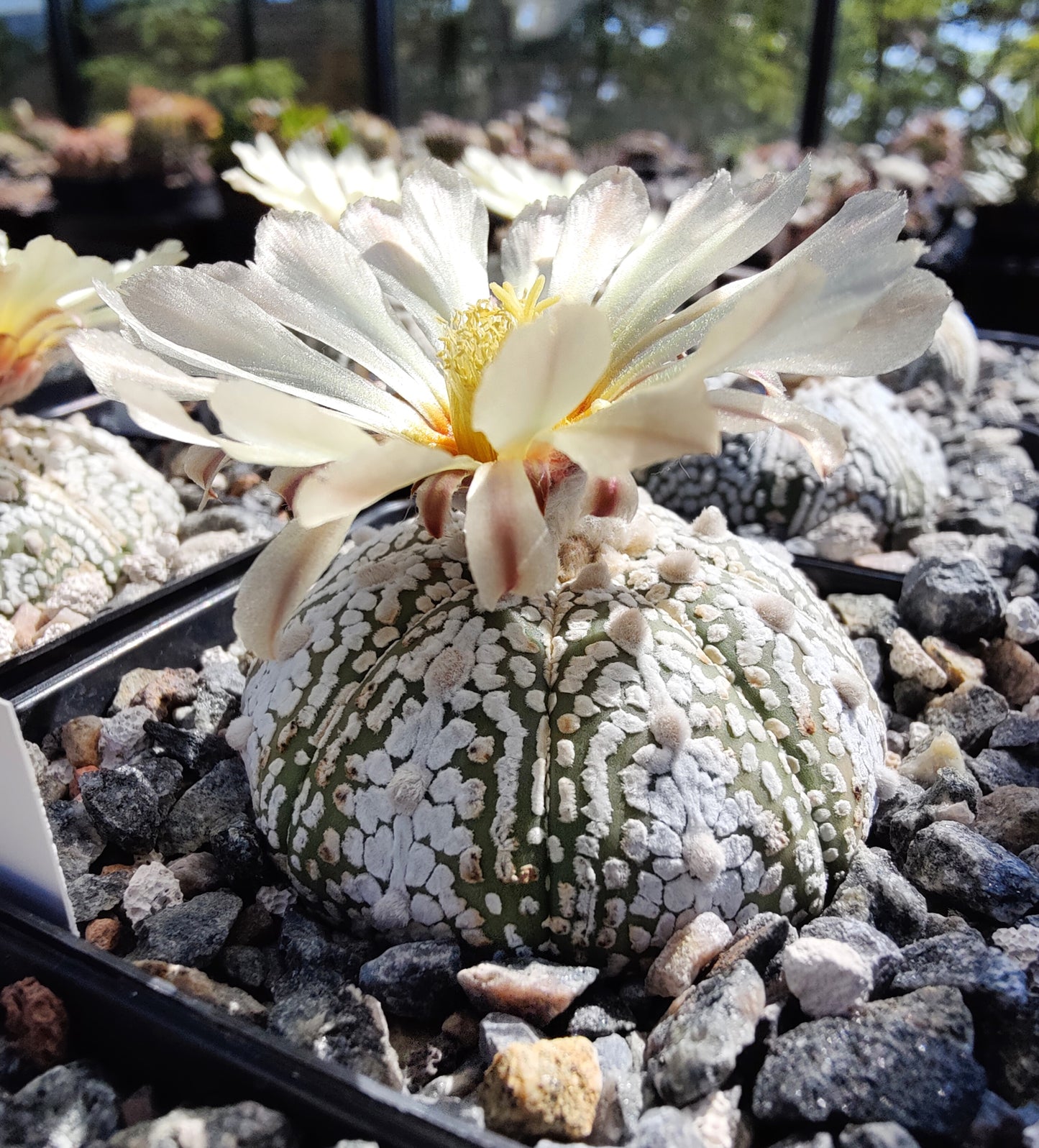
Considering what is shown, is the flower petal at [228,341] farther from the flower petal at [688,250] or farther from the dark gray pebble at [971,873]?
the dark gray pebble at [971,873]

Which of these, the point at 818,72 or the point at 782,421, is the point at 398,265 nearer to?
the point at 782,421

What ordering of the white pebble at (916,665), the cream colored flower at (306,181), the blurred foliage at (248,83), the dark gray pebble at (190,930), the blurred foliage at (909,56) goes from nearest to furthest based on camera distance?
the dark gray pebble at (190,930) < the white pebble at (916,665) < the cream colored flower at (306,181) < the blurred foliage at (909,56) < the blurred foliage at (248,83)

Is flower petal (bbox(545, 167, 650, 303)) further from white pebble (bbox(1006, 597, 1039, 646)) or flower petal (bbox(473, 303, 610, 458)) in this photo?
white pebble (bbox(1006, 597, 1039, 646))

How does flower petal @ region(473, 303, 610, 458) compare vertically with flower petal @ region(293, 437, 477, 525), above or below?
above

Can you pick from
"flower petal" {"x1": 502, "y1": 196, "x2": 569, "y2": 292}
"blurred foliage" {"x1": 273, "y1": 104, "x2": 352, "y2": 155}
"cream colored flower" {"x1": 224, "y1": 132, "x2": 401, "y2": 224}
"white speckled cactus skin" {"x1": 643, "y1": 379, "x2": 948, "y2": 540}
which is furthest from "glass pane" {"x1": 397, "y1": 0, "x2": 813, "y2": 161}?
"flower petal" {"x1": 502, "y1": 196, "x2": 569, "y2": 292}

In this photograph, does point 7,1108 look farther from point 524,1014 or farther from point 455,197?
point 455,197

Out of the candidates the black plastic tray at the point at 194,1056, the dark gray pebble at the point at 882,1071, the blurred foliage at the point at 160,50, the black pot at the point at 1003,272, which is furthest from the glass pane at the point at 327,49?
the dark gray pebble at the point at 882,1071

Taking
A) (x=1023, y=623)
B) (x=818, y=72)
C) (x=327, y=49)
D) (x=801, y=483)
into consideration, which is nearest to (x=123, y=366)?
(x=1023, y=623)

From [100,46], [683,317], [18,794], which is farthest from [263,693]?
[100,46]
